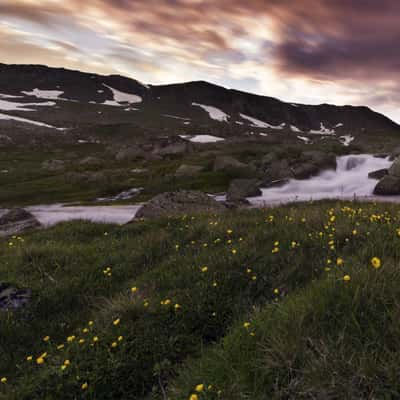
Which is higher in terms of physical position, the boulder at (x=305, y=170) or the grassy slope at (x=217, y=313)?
the boulder at (x=305, y=170)

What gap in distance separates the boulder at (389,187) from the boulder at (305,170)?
11048mm

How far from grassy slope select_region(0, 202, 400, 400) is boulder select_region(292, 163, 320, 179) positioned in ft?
100

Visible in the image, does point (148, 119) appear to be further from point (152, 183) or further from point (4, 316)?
point (4, 316)

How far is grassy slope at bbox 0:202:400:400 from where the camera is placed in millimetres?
3514

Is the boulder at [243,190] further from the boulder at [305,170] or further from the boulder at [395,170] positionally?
the boulder at [395,170]

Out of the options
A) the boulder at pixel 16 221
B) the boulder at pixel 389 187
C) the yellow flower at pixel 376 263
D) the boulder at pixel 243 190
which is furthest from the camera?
the boulder at pixel 243 190

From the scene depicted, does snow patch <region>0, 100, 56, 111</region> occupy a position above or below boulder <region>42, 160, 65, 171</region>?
above

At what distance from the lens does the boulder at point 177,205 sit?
17.8 meters

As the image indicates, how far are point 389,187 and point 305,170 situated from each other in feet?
41.8

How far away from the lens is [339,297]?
13.6 ft

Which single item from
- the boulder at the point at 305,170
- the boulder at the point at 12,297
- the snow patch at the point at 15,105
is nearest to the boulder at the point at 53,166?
the boulder at the point at 305,170

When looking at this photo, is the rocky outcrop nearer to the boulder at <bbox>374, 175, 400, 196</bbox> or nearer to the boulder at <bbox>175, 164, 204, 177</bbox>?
the boulder at <bbox>374, 175, 400, 196</bbox>

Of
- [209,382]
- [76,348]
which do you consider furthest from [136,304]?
[209,382]

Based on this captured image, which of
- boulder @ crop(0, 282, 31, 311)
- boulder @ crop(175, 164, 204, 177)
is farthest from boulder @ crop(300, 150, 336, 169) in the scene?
boulder @ crop(0, 282, 31, 311)
